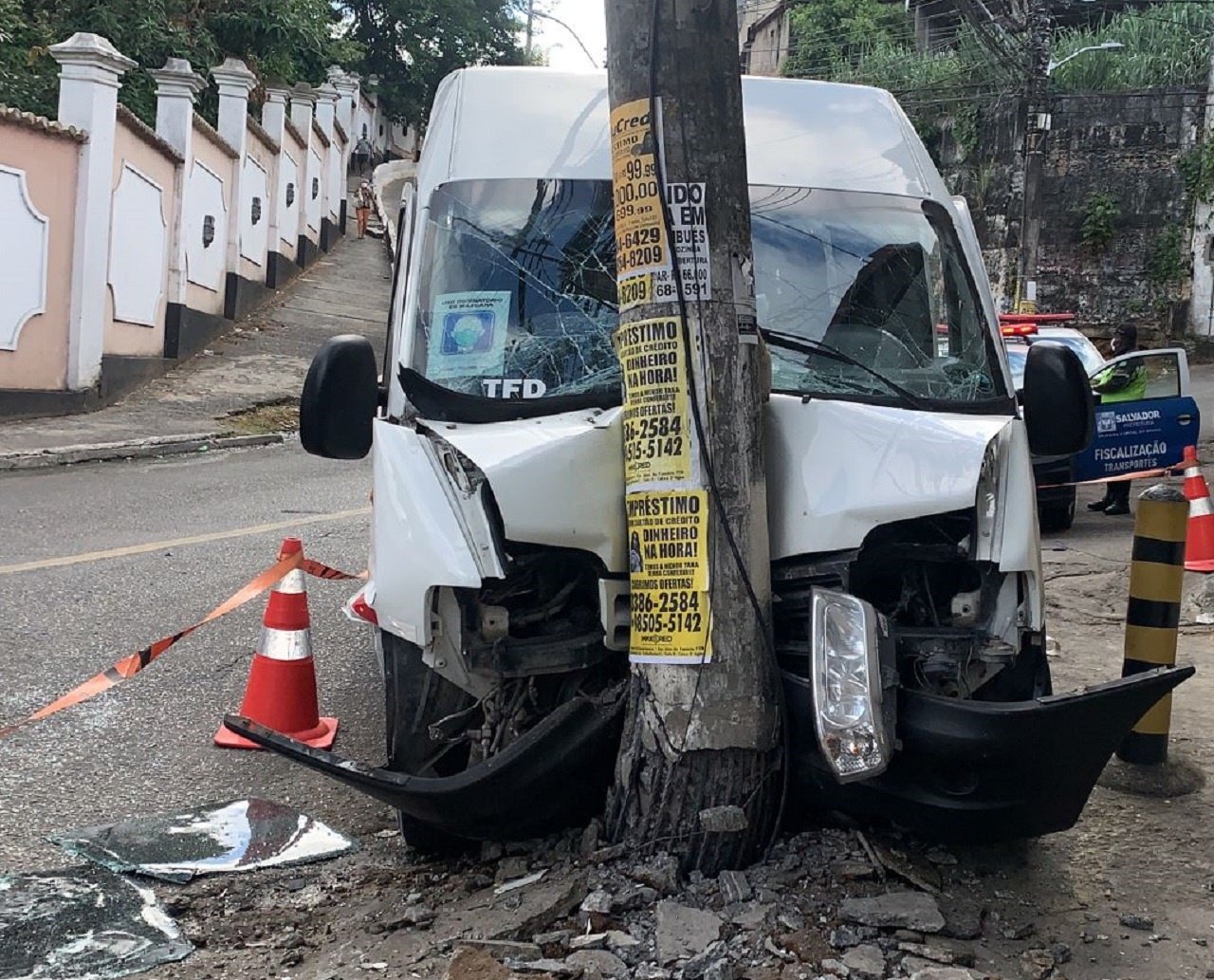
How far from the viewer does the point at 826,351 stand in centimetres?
396

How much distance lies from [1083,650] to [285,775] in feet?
13.0

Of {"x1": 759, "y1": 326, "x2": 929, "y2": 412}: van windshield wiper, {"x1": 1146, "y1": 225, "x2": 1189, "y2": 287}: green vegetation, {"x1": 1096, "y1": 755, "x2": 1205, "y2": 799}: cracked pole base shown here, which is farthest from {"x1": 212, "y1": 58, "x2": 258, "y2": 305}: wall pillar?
{"x1": 1146, "y1": 225, "x2": 1189, "y2": 287}: green vegetation

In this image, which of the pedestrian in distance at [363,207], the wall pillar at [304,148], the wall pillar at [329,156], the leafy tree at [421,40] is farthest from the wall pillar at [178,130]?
the leafy tree at [421,40]

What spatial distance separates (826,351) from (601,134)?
1111 mm

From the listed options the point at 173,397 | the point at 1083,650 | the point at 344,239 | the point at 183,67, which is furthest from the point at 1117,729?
the point at 344,239

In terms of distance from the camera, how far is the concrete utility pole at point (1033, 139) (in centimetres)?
2686

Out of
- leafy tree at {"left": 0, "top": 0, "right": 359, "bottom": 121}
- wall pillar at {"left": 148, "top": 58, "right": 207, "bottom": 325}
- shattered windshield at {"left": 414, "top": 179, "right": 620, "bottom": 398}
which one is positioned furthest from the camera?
leafy tree at {"left": 0, "top": 0, "right": 359, "bottom": 121}

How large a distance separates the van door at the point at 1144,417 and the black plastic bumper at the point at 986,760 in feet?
26.6

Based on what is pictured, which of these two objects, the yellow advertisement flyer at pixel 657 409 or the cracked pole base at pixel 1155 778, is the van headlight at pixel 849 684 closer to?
the yellow advertisement flyer at pixel 657 409

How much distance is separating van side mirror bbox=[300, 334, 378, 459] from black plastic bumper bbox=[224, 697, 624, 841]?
3.09ft

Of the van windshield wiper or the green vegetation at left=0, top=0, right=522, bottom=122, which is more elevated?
the green vegetation at left=0, top=0, right=522, bottom=122

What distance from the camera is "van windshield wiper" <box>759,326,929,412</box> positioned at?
389 cm

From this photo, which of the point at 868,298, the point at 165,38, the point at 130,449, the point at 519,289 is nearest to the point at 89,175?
the point at 130,449

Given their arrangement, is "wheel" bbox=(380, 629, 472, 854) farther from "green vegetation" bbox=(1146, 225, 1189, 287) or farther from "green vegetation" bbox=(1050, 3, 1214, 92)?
"green vegetation" bbox=(1050, 3, 1214, 92)
